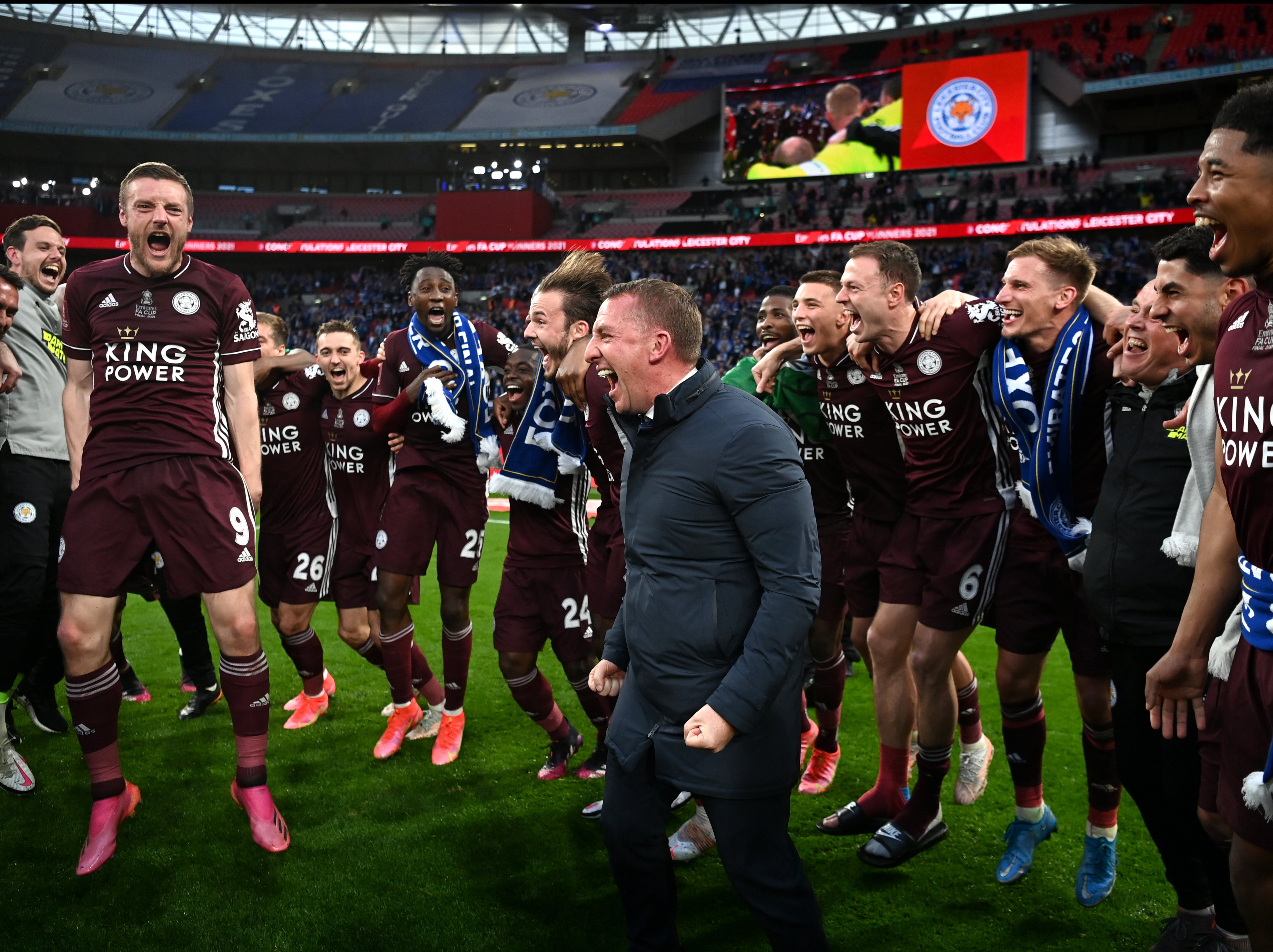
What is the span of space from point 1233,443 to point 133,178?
4.00 m

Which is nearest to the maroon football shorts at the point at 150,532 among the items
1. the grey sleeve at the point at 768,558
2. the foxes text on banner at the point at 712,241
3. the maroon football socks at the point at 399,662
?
the maroon football socks at the point at 399,662

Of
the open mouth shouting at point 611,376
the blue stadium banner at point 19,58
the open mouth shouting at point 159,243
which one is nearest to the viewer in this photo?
the open mouth shouting at point 611,376

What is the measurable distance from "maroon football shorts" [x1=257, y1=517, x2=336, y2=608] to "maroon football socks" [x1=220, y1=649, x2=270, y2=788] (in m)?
1.62

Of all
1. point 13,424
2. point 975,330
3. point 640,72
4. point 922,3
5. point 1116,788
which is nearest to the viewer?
point 1116,788

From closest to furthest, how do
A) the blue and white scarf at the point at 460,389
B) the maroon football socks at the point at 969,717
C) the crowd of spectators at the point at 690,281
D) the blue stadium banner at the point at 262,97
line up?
1. the maroon football socks at the point at 969,717
2. the blue and white scarf at the point at 460,389
3. the crowd of spectators at the point at 690,281
4. the blue stadium banner at the point at 262,97

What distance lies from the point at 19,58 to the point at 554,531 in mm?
49094

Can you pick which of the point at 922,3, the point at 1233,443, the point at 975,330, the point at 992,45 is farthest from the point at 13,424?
the point at 922,3

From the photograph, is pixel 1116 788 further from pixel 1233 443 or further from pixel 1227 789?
pixel 1233 443

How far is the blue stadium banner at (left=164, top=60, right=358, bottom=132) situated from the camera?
41969mm

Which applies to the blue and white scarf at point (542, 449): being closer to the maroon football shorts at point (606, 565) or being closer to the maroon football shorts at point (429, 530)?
the maroon football shorts at point (606, 565)

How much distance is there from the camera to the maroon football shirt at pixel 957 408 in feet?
12.9

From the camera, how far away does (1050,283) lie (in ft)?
12.2

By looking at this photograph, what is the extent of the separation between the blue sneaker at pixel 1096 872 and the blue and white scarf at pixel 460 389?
3.37 m

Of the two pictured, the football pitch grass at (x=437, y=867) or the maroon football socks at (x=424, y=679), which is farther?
the maroon football socks at (x=424, y=679)
